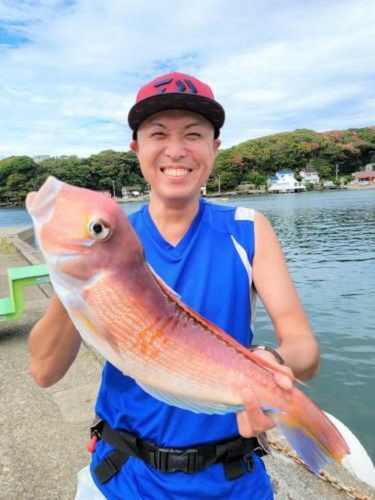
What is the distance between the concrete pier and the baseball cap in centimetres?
244

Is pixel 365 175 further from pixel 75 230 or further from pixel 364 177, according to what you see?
pixel 75 230

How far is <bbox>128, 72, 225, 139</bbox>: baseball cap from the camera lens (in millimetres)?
1762

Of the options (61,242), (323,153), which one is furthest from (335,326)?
(323,153)

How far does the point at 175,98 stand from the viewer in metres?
1.76

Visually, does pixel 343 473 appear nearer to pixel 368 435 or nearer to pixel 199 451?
pixel 199 451

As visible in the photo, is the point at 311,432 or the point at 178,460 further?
the point at 178,460

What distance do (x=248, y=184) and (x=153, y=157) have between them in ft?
392

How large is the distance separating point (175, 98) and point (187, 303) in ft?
2.71

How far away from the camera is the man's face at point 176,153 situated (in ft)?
5.96

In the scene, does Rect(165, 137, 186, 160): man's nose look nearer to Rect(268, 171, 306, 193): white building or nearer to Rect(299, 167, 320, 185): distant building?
Rect(268, 171, 306, 193): white building

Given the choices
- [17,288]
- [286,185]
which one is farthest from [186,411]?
[286,185]

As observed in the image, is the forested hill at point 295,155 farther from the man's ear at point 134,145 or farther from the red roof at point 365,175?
the man's ear at point 134,145

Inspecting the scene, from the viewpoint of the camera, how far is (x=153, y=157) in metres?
1.85

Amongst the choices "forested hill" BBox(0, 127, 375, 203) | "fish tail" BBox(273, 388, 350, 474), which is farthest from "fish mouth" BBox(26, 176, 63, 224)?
"forested hill" BBox(0, 127, 375, 203)
